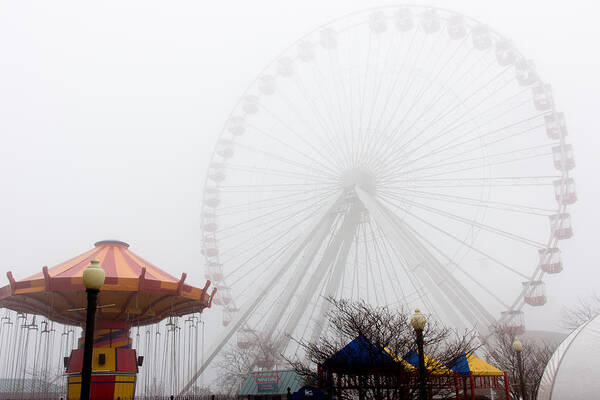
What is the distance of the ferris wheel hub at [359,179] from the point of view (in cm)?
2483

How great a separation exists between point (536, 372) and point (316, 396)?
447 inches

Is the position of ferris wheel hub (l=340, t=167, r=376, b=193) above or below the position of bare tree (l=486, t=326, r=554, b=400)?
above

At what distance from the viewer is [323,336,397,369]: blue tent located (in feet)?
35.7

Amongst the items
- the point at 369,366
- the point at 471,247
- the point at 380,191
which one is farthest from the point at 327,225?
the point at 369,366

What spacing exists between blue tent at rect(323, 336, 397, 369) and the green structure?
13.5 meters

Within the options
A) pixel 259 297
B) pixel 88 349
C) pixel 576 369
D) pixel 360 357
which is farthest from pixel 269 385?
pixel 88 349

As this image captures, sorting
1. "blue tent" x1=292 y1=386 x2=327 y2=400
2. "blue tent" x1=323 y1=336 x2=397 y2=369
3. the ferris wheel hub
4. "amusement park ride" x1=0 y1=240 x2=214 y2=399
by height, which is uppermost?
the ferris wheel hub

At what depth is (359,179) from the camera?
2498cm

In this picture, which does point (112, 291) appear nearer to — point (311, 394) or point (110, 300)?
point (110, 300)

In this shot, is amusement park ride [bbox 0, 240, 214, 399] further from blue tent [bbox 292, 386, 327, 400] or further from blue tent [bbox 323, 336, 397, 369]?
blue tent [bbox 323, 336, 397, 369]

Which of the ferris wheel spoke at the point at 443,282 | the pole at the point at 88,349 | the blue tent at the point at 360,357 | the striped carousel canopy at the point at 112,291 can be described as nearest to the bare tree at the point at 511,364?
the ferris wheel spoke at the point at 443,282

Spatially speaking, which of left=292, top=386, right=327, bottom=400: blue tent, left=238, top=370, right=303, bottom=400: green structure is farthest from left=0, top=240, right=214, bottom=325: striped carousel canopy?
left=238, top=370, right=303, bottom=400: green structure

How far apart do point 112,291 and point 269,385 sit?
11240 millimetres

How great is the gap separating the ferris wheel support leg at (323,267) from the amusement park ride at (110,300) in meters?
5.71
